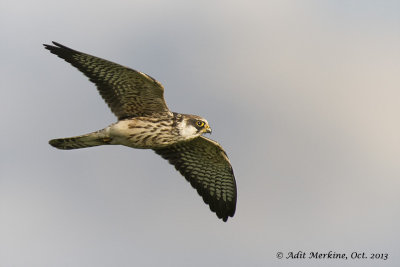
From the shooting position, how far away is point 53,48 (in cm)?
1544

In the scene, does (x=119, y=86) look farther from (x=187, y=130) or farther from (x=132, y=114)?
(x=187, y=130)

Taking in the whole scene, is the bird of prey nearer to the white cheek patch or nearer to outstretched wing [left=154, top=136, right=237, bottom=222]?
the white cheek patch

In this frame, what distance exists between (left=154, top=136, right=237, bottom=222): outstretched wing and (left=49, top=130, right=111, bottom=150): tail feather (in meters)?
1.84

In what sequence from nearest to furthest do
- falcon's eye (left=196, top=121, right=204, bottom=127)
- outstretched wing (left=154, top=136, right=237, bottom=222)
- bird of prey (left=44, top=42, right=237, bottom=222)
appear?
bird of prey (left=44, top=42, right=237, bottom=222), falcon's eye (left=196, top=121, right=204, bottom=127), outstretched wing (left=154, top=136, right=237, bottom=222)

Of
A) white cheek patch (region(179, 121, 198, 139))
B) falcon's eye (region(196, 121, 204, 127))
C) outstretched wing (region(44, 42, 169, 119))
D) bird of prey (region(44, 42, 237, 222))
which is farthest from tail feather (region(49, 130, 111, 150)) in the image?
falcon's eye (region(196, 121, 204, 127))

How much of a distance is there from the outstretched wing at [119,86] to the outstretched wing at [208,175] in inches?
60.3

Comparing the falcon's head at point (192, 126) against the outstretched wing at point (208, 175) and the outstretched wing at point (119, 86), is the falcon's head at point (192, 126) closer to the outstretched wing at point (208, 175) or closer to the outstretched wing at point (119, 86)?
the outstretched wing at point (119, 86)

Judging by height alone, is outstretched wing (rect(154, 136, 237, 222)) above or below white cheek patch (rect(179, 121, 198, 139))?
below

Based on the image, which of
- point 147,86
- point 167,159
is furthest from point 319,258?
point 147,86

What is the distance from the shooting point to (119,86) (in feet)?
51.7

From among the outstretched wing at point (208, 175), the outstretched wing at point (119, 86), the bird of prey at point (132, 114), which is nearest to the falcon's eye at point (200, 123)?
the bird of prey at point (132, 114)

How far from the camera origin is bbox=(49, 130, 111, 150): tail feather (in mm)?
15367

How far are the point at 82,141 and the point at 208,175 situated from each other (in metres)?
3.07

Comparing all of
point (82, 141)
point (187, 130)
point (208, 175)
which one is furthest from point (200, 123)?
point (82, 141)
